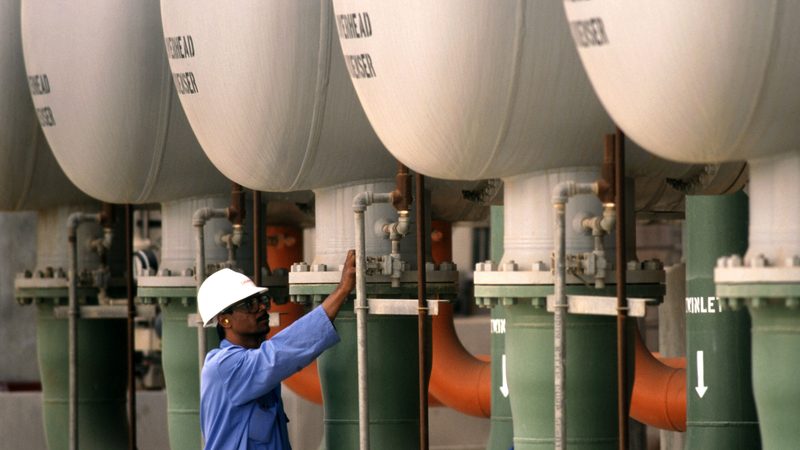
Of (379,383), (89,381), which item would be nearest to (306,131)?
(379,383)

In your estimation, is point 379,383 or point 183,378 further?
point 183,378

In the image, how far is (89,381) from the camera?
11664 millimetres

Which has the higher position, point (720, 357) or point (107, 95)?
point (107, 95)

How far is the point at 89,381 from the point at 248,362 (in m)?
4.59

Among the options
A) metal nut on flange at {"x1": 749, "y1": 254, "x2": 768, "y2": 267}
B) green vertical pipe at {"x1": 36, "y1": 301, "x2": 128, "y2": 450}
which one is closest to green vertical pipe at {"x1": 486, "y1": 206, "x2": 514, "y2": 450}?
green vertical pipe at {"x1": 36, "y1": 301, "x2": 128, "y2": 450}

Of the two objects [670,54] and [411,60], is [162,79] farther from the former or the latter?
[670,54]

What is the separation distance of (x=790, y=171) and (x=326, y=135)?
2954 mm

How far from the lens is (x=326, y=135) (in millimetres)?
8625

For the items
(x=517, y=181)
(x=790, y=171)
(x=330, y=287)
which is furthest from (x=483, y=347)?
(x=790, y=171)

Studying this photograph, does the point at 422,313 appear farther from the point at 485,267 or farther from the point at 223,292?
the point at 223,292

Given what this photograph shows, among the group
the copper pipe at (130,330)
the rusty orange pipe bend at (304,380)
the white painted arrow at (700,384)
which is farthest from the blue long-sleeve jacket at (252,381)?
the rusty orange pipe bend at (304,380)

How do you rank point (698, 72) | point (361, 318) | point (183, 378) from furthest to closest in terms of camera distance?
point (183, 378)
point (361, 318)
point (698, 72)

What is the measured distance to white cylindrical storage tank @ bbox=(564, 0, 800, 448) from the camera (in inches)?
231

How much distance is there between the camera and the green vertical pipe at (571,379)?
24.1 ft
